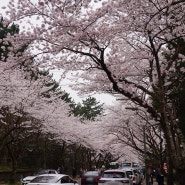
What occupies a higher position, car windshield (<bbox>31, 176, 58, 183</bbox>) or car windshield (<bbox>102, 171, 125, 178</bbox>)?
car windshield (<bbox>102, 171, 125, 178</bbox>)

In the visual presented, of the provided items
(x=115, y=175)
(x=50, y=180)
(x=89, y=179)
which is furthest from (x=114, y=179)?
(x=89, y=179)

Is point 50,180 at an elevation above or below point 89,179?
below

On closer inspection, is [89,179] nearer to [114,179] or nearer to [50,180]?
[114,179]

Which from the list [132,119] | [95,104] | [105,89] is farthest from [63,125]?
[95,104]

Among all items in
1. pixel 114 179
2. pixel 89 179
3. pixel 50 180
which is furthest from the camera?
pixel 89 179

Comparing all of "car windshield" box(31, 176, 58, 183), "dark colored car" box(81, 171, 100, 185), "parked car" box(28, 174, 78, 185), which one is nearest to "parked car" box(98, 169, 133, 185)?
"parked car" box(28, 174, 78, 185)

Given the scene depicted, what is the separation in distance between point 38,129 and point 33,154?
16929mm

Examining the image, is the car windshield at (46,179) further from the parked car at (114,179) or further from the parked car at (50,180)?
the parked car at (114,179)

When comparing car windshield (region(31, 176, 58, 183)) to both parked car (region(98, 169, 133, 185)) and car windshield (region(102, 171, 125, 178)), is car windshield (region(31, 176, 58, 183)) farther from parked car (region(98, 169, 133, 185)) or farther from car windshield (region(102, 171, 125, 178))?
car windshield (region(102, 171, 125, 178))

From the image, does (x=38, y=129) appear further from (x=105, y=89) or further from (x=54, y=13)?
(x=54, y=13)

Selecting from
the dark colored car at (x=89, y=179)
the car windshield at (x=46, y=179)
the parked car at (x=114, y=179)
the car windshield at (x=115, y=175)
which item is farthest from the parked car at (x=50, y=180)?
the dark colored car at (x=89, y=179)

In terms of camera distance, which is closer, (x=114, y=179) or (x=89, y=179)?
(x=114, y=179)

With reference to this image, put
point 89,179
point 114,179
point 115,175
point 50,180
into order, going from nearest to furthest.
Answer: point 50,180
point 114,179
point 115,175
point 89,179

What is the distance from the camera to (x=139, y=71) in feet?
54.9
